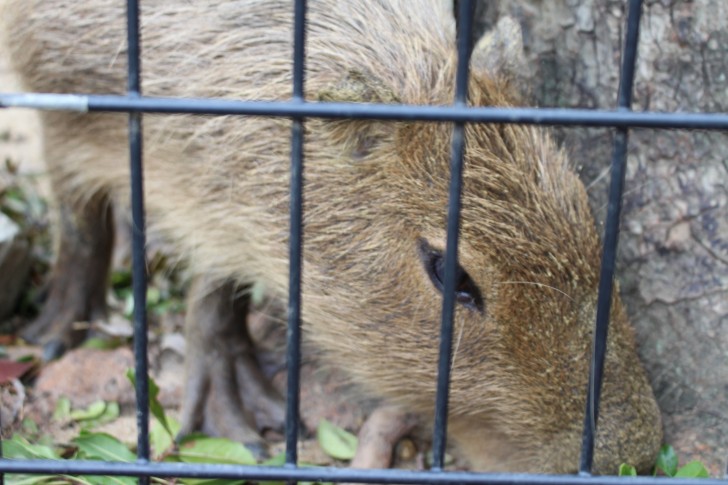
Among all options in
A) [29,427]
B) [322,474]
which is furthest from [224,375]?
[322,474]

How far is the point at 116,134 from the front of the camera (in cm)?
391

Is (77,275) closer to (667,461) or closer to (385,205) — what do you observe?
(385,205)

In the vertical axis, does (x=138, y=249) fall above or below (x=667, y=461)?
above

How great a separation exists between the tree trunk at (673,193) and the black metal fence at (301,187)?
1.28 meters

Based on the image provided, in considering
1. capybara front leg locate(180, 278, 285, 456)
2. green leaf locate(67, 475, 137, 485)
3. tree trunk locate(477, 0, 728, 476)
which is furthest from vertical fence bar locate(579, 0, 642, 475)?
capybara front leg locate(180, 278, 285, 456)

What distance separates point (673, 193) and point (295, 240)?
1.74 meters

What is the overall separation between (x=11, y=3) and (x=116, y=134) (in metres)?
0.70

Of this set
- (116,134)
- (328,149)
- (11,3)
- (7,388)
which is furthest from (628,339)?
(11,3)

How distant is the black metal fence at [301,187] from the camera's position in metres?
1.94

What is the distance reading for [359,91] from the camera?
9.59 ft

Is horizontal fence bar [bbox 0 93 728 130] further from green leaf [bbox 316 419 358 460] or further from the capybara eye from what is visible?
green leaf [bbox 316 419 358 460]

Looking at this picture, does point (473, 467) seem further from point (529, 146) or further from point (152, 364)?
point (152, 364)

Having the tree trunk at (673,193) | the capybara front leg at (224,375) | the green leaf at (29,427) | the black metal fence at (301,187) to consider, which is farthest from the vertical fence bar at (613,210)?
the green leaf at (29,427)

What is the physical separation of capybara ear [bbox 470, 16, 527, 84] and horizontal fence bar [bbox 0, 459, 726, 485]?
5.57ft
